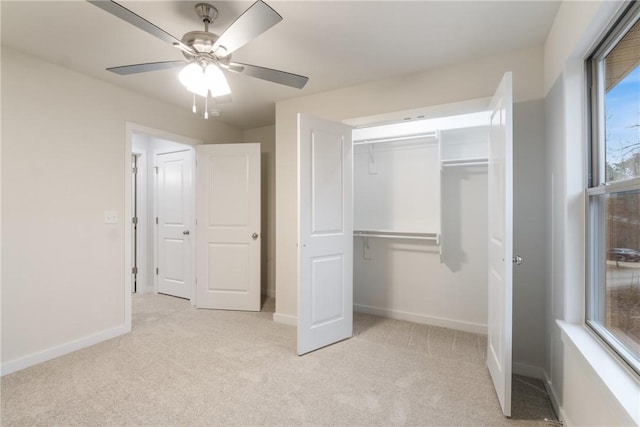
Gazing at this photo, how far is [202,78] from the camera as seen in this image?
1.87 metres

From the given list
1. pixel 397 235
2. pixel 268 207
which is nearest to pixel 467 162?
pixel 397 235

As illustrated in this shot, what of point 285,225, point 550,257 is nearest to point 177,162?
point 285,225

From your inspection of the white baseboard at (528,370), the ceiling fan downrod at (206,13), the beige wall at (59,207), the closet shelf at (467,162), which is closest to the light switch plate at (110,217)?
the beige wall at (59,207)

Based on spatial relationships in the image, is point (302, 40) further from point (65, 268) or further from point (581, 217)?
point (65, 268)

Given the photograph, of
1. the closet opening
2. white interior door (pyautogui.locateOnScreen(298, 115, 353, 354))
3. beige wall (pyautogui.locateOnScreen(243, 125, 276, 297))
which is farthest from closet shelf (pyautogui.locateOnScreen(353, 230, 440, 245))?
beige wall (pyautogui.locateOnScreen(243, 125, 276, 297))

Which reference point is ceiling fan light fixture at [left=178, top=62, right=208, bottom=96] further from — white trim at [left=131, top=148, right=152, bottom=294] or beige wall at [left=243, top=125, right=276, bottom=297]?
white trim at [left=131, top=148, right=152, bottom=294]

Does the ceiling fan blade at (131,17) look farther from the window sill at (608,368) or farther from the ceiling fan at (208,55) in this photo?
the window sill at (608,368)

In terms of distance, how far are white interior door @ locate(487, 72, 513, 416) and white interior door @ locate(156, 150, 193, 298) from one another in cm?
367

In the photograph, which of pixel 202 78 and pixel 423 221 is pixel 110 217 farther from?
pixel 423 221

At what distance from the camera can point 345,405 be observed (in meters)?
1.92

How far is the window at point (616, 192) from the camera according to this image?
1246 millimetres

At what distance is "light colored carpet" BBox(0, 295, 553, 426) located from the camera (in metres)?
1.81

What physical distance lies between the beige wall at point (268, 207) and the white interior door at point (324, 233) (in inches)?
72.5

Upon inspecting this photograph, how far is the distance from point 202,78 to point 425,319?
10.1 feet
